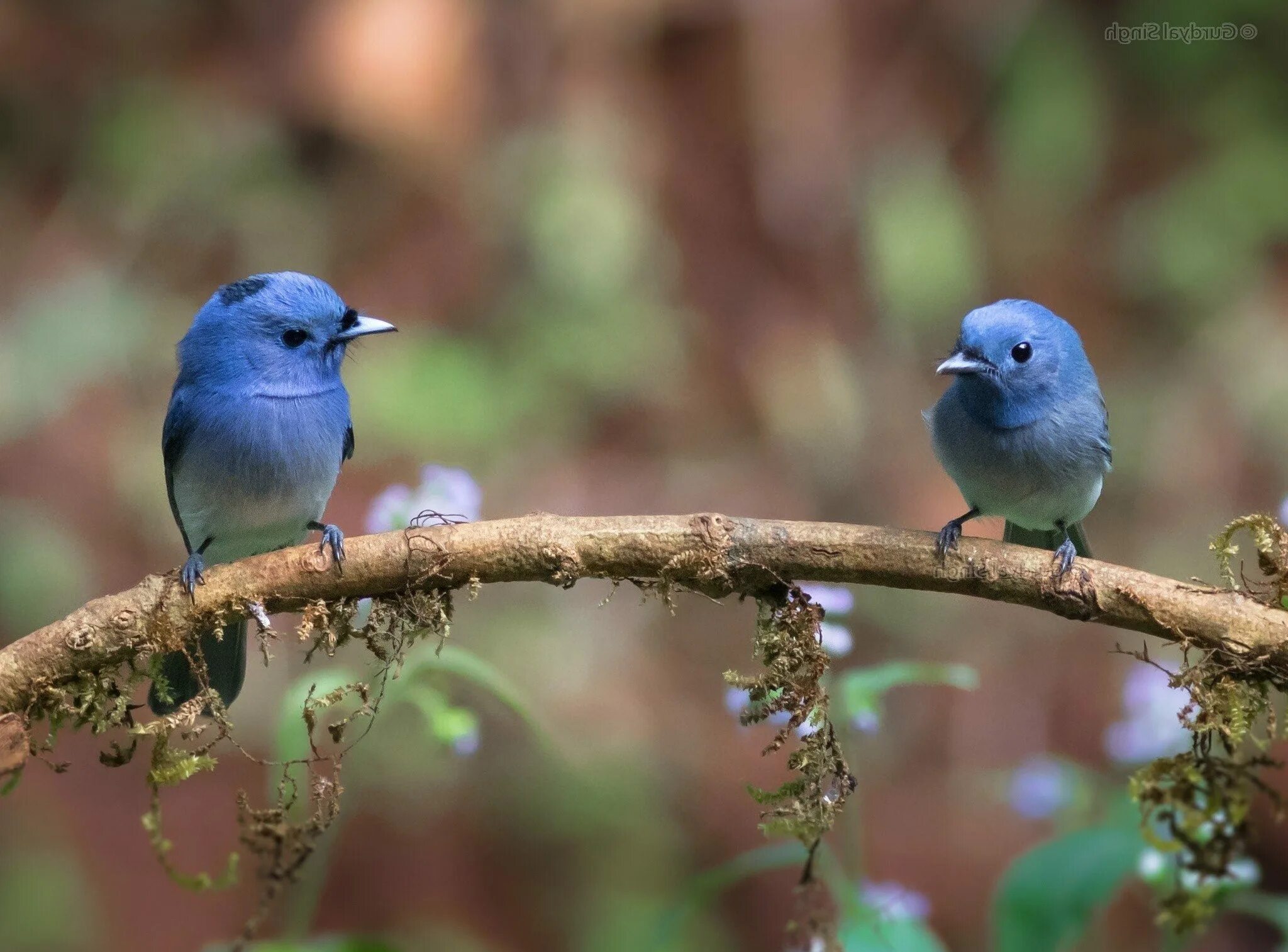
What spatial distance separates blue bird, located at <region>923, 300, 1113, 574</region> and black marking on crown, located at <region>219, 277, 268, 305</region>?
65.3 inches

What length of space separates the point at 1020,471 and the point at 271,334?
1827 mm

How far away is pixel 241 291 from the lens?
Result: 3.10 meters

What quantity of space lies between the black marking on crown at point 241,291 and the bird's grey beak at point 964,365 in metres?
1.63

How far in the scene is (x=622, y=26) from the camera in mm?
6824

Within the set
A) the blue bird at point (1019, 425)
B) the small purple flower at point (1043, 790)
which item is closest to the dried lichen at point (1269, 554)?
the blue bird at point (1019, 425)

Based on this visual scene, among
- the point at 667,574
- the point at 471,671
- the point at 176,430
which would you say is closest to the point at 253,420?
the point at 176,430

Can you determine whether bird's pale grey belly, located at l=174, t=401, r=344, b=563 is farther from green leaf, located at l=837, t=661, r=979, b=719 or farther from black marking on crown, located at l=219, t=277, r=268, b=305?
green leaf, located at l=837, t=661, r=979, b=719

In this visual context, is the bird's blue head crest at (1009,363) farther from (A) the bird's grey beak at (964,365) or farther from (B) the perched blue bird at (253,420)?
(B) the perched blue bird at (253,420)

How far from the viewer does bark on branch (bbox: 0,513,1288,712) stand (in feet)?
7.68

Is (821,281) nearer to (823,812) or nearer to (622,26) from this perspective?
(622,26)

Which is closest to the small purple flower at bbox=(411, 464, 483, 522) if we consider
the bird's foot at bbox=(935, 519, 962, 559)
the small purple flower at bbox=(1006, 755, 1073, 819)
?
the bird's foot at bbox=(935, 519, 962, 559)

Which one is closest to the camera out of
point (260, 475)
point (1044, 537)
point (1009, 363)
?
point (260, 475)

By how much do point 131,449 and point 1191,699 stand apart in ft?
15.7

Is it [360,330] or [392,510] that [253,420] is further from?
[392,510]
